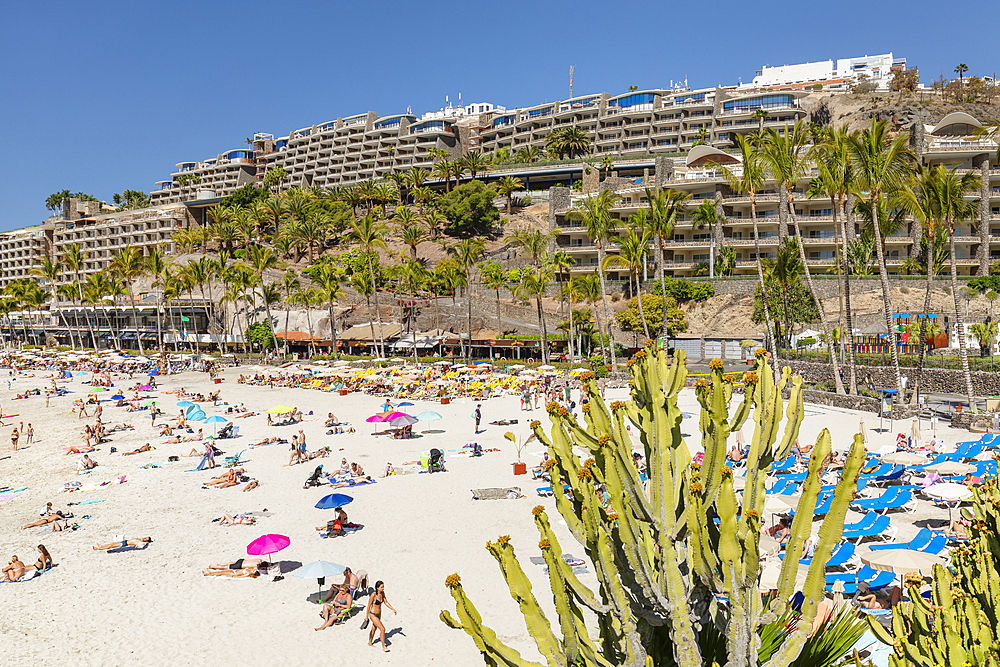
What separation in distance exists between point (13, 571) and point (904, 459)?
22.7 meters

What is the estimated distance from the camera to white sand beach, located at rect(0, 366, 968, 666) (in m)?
11.2

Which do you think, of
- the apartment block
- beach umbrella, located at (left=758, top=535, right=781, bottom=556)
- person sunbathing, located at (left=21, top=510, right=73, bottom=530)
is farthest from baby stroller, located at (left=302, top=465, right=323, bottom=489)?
the apartment block

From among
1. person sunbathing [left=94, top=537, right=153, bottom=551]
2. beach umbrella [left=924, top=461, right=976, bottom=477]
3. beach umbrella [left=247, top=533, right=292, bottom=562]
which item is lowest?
beach umbrella [left=924, top=461, right=976, bottom=477]

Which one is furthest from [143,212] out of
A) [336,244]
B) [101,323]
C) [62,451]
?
[62,451]

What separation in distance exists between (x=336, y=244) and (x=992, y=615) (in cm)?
9108

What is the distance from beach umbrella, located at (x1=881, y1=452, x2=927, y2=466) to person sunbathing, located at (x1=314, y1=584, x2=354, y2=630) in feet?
50.1

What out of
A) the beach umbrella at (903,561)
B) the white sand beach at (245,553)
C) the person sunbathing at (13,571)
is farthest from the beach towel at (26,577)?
the beach umbrella at (903,561)

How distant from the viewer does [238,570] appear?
14109 millimetres

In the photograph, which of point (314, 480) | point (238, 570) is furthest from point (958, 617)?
point (314, 480)

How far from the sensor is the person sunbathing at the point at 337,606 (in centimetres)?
1174

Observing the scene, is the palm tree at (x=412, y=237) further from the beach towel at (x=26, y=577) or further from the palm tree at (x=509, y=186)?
the beach towel at (x=26, y=577)

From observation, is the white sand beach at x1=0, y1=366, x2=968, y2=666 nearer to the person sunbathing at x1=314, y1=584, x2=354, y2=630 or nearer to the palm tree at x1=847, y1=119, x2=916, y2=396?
the person sunbathing at x1=314, y1=584, x2=354, y2=630

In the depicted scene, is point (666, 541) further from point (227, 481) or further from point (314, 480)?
point (227, 481)

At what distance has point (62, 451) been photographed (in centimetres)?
2850
